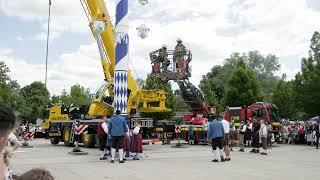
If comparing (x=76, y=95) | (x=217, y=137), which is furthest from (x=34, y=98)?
(x=217, y=137)

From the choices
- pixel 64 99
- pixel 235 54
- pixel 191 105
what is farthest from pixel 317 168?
pixel 64 99

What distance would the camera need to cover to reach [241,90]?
5581cm

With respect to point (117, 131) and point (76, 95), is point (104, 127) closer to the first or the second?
point (117, 131)

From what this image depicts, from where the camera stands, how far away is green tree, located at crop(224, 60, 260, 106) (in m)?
55.1

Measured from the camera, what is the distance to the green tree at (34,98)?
297 feet

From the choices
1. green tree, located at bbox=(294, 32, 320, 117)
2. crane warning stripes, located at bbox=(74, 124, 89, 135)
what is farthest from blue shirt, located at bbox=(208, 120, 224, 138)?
green tree, located at bbox=(294, 32, 320, 117)

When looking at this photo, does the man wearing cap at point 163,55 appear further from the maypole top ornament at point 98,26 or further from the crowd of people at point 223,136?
the crowd of people at point 223,136

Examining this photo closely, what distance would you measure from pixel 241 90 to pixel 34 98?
175 feet

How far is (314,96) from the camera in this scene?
1470 inches

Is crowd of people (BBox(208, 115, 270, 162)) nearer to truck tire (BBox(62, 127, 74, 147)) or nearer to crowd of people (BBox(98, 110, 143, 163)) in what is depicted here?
crowd of people (BBox(98, 110, 143, 163))

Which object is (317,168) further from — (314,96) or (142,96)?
(314,96)

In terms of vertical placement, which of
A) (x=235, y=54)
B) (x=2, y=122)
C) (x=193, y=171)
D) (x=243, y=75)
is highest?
(x=235, y=54)

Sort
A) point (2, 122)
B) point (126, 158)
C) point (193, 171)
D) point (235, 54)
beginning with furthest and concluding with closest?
point (235, 54)
point (126, 158)
point (193, 171)
point (2, 122)

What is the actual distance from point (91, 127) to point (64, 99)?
6992 cm
